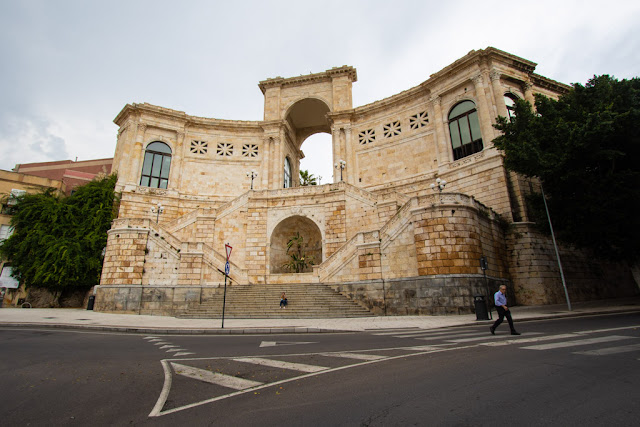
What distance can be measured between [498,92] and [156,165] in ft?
103

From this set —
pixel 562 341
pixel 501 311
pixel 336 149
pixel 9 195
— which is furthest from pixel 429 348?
pixel 9 195

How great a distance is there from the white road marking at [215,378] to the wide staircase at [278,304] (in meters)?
10.9

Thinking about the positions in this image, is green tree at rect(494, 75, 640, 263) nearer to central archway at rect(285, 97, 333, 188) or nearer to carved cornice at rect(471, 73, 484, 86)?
carved cornice at rect(471, 73, 484, 86)

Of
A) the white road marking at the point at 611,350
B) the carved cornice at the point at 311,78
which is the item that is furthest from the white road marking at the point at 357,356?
the carved cornice at the point at 311,78

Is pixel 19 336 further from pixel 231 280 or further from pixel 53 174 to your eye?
pixel 53 174

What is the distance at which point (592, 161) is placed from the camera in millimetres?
17188

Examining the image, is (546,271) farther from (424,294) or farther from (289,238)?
(289,238)

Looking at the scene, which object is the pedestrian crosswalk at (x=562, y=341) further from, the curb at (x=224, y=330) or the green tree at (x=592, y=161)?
the green tree at (x=592, y=161)

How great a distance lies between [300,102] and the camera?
37281 mm

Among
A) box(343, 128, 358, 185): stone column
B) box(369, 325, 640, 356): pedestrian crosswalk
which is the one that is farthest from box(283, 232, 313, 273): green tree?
box(369, 325, 640, 356): pedestrian crosswalk

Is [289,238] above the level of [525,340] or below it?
above

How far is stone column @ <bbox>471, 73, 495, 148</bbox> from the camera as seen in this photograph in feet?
80.2

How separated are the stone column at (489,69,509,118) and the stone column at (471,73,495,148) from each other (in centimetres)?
73

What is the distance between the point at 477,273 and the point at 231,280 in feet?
48.2
